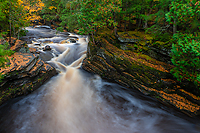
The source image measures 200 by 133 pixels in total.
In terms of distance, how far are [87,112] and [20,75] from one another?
15.8 feet

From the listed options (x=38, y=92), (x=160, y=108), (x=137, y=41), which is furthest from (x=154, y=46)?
(x=38, y=92)

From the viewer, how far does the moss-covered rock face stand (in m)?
5.63

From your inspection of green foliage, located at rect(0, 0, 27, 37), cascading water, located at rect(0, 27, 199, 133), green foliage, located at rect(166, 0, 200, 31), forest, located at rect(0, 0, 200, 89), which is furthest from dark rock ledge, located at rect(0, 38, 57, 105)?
green foliage, located at rect(166, 0, 200, 31)

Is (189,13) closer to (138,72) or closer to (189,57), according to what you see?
(189,57)

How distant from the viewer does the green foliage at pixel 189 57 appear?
14.8 ft

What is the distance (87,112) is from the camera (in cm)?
578

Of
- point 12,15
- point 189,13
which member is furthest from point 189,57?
point 12,15

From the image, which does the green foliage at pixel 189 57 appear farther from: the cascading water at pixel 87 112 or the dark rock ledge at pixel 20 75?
the dark rock ledge at pixel 20 75

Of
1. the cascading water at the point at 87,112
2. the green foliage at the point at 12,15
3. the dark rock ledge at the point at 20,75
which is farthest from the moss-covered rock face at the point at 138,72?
the green foliage at the point at 12,15

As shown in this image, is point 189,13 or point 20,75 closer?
point 189,13

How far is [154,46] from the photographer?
7.98 metres

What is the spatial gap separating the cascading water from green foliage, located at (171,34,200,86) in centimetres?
225

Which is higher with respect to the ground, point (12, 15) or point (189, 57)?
point (12, 15)

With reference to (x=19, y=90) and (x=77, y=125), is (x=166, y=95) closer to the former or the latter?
(x=77, y=125)
